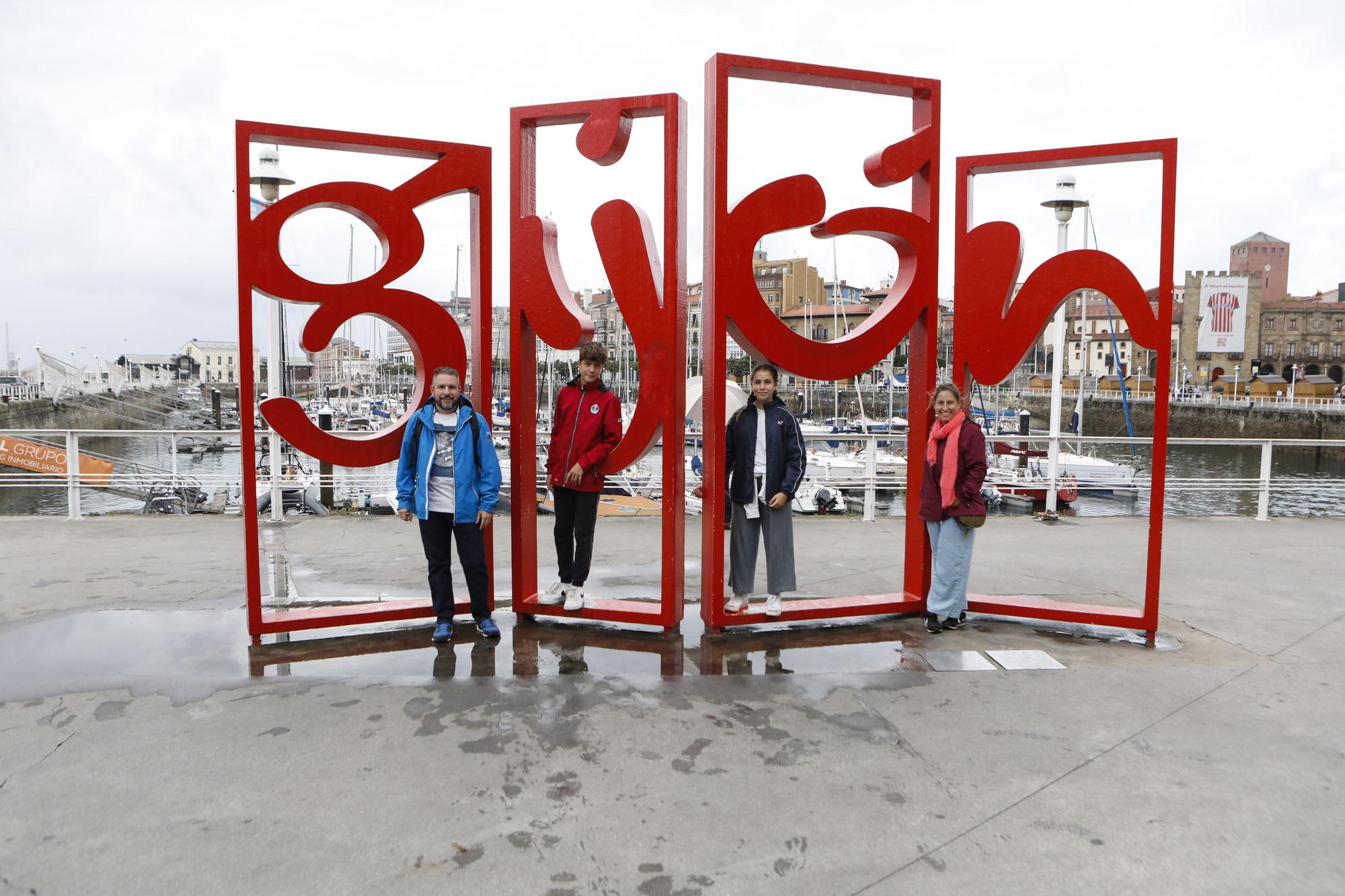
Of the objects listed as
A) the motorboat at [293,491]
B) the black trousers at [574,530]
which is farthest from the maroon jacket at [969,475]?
the motorboat at [293,491]

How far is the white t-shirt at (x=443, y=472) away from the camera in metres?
4.98

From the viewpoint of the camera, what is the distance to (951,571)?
5.30 m

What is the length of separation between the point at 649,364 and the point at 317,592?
3.02 m

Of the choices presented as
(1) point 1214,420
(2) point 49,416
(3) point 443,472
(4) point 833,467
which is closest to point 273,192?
(3) point 443,472

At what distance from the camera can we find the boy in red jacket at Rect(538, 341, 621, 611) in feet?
16.9

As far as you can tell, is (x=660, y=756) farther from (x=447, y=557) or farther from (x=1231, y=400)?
(x=1231, y=400)

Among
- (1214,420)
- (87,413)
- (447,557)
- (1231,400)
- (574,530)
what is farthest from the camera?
(87,413)

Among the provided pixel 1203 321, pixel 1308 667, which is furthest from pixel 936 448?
pixel 1203 321

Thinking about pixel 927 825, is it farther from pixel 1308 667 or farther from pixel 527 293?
pixel 527 293

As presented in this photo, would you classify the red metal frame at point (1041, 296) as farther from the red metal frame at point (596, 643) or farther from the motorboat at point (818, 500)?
the motorboat at point (818, 500)

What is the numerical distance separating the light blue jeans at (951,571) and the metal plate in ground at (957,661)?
432 mm

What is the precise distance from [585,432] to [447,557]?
3.66ft

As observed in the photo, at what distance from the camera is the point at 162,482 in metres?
12.4

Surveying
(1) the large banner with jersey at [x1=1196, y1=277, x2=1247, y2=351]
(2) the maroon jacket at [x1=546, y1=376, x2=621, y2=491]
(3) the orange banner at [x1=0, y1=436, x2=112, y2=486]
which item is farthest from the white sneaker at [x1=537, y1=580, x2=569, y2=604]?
(1) the large banner with jersey at [x1=1196, y1=277, x2=1247, y2=351]
